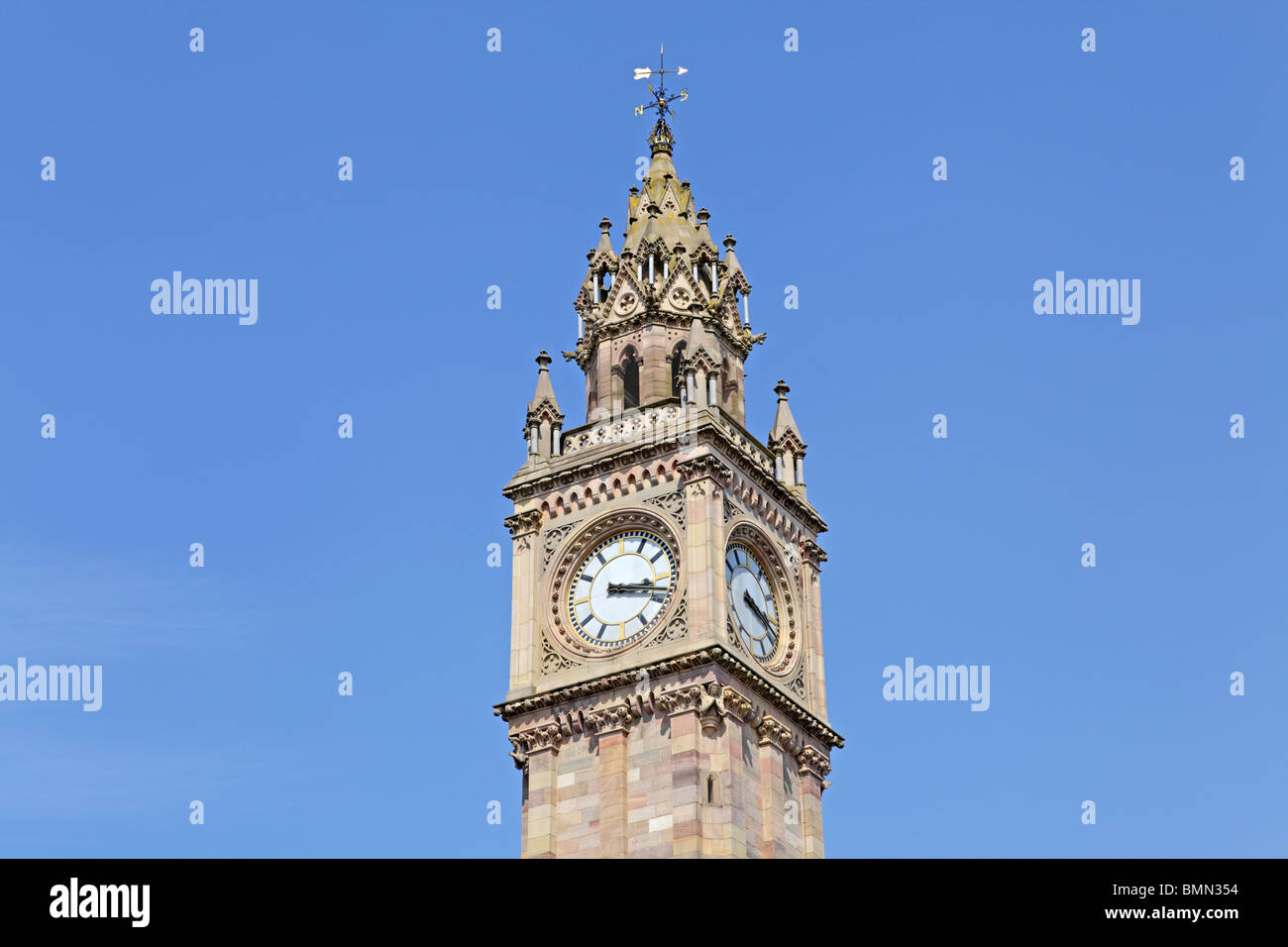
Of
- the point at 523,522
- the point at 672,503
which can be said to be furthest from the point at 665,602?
the point at 523,522

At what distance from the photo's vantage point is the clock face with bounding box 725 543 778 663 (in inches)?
3024

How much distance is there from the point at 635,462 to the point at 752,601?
6210 mm

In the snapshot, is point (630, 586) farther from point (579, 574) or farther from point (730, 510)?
point (730, 510)

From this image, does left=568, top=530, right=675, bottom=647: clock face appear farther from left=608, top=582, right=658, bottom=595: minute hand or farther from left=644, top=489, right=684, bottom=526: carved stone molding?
left=644, top=489, right=684, bottom=526: carved stone molding

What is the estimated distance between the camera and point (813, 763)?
77.4 m

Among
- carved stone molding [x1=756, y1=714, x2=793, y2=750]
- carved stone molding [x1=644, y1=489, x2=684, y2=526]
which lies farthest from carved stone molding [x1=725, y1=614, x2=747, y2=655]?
carved stone molding [x1=644, y1=489, x2=684, y2=526]

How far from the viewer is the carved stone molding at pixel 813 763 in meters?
77.0
